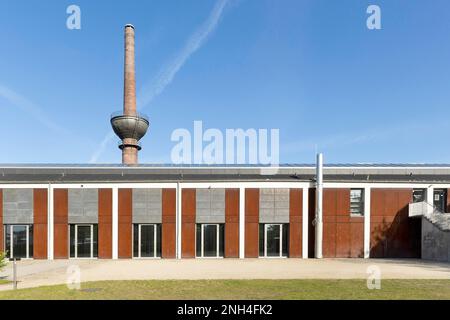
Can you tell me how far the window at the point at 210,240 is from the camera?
73.6 ft

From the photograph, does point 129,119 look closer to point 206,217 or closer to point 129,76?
point 129,76

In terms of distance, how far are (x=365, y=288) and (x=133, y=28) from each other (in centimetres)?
4066

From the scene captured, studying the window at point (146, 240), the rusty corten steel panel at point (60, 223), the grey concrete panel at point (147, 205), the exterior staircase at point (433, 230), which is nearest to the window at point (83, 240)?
the rusty corten steel panel at point (60, 223)

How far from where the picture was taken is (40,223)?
22016mm

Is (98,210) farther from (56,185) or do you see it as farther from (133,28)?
(133,28)

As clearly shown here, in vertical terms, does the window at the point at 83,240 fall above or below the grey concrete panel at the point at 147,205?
below

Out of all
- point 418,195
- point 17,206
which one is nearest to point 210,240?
point 17,206

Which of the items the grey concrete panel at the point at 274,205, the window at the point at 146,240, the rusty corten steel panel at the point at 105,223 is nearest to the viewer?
the rusty corten steel panel at the point at 105,223

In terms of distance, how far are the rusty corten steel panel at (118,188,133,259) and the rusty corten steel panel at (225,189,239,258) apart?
24.7 ft

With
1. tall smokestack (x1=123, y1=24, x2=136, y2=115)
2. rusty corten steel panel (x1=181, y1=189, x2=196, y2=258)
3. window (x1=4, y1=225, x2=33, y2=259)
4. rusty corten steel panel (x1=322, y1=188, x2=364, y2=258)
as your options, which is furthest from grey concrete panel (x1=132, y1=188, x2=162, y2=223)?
tall smokestack (x1=123, y1=24, x2=136, y2=115)

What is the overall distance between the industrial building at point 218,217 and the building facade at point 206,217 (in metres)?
0.08

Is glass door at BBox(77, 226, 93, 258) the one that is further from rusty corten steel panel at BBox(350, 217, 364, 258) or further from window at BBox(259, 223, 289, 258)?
rusty corten steel panel at BBox(350, 217, 364, 258)

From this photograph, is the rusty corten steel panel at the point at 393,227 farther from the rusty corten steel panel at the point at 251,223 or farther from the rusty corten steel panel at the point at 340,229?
the rusty corten steel panel at the point at 251,223
